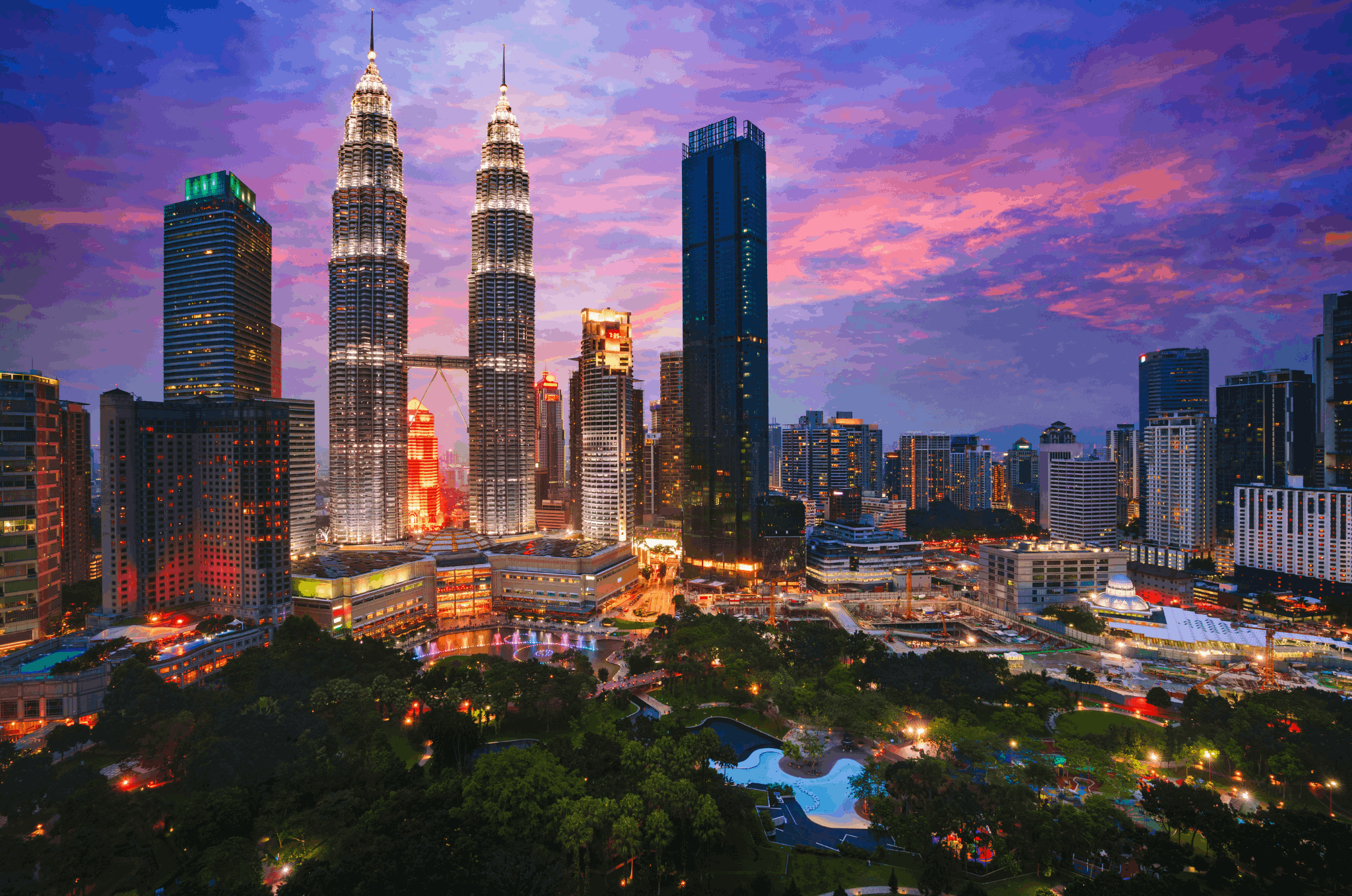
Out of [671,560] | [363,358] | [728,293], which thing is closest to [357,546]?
[363,358]

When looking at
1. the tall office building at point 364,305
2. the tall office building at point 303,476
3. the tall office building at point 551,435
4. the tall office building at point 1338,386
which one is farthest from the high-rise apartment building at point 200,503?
the tall office building at point 1338,386

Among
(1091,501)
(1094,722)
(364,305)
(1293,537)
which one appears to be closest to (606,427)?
(364,305)

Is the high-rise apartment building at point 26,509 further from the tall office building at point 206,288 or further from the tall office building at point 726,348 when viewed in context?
the tall office building at point 726,348

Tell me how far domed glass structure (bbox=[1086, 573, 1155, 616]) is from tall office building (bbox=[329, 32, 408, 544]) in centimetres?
9953

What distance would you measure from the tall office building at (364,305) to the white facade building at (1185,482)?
128 meters

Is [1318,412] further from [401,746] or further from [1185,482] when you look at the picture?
[401,746]

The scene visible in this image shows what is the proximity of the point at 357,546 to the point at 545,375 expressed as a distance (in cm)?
10378

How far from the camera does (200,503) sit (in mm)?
68250

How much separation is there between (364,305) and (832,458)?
107m

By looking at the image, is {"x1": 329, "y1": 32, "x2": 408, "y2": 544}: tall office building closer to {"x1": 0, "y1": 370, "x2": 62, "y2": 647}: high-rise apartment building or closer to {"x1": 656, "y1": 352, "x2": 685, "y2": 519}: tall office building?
{"x1": 0, "y1": 370, "x2": 62, "y2": 647}: high-rise apartment building

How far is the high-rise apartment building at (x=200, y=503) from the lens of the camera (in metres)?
64.3

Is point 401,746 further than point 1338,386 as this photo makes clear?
No

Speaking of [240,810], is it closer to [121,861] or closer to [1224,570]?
[121,861]

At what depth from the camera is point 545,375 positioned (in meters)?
192
